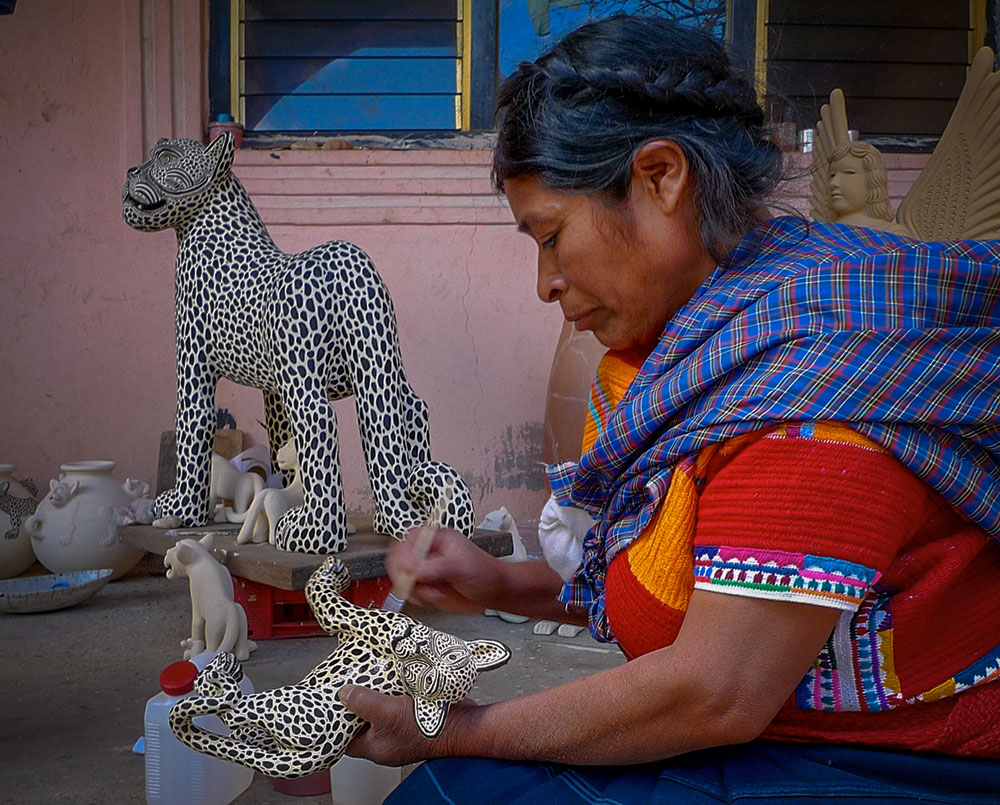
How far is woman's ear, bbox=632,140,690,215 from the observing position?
1112 mm

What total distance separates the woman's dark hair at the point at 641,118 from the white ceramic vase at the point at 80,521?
257 cm


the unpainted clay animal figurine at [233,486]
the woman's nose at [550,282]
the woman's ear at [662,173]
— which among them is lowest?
the unpainted clay animal figurine at [233,486]

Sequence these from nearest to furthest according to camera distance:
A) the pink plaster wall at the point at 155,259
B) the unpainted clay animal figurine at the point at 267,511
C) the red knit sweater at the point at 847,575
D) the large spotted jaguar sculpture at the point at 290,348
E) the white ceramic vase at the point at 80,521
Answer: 1. the red knit sweater at the point at 847,575
2. the large spotted jaguar sculpture at the point at 290,348
3. the unpainted clay animal figurine at the point at 267,511
4. the white ceramic vase at the point at 80,521
5. the pink plaster wall at the point at 155,259

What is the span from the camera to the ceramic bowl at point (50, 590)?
3004 mm

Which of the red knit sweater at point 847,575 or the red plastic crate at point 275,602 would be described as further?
the red plastic crate at point 275,602

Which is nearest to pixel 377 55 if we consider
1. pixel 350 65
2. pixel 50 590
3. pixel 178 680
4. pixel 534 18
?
pixel 350 65

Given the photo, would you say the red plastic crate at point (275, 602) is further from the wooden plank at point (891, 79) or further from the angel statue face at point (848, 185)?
the wooden plank at point (891, 79)

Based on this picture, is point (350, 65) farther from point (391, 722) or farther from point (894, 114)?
point (391, 722)

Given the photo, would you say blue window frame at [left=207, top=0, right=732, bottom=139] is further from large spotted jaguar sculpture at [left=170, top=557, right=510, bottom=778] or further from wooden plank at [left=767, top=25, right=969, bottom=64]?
large spotted jaguar sculpture at [left=170, top=557, right=510, bottom=778]

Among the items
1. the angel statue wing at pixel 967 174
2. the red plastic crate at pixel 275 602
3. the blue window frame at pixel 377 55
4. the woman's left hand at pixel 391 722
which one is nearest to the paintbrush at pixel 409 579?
the woman's left hand at pixel 391 722

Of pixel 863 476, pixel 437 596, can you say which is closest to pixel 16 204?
pixel 437 596

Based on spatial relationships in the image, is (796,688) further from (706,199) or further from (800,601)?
(706,199)

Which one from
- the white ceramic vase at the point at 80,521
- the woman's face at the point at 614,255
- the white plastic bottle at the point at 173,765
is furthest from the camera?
the white ceramic vase at the point at 80,521

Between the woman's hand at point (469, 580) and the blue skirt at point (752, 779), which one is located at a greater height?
the woman's hand at point (469, 580)
